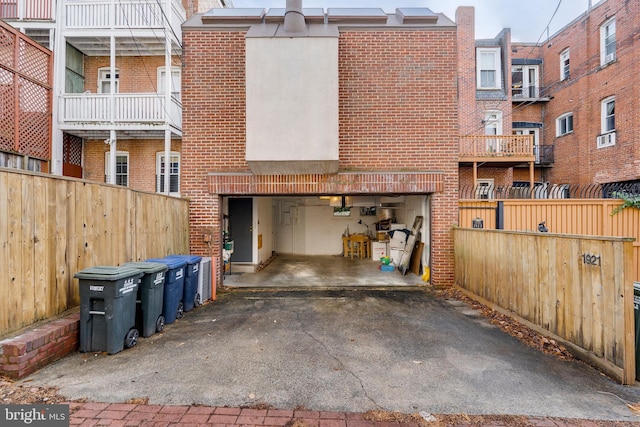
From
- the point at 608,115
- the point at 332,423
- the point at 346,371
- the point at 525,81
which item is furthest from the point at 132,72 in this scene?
the point at 608,115

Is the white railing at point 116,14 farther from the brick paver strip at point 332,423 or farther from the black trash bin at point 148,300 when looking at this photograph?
the brick paver strip at point 332,423

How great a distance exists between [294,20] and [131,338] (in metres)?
6.88

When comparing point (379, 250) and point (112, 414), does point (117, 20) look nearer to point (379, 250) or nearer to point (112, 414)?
point (379, 250)

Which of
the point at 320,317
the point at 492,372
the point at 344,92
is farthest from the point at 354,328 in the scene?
the point at 344,92

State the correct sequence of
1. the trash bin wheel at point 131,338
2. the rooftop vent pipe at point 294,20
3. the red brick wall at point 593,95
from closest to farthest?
the trash bin wheel at point 131,338
the rooftop vent pipe at point 294,20
the red brick wall at point 593,95

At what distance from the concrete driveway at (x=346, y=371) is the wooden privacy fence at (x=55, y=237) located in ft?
2.93

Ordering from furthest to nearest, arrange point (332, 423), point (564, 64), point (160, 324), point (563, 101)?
1. point (564, 64)
2. point (563, 101)
3. point (160, 324)
4. point (332, 423)

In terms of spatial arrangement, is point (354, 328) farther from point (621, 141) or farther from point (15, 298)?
point (621, 141)

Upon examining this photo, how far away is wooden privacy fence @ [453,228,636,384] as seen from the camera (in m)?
3.17

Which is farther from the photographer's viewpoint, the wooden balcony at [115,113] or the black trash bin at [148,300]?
the wooden balcony at [115,113]

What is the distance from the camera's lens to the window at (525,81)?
1734 centimetres

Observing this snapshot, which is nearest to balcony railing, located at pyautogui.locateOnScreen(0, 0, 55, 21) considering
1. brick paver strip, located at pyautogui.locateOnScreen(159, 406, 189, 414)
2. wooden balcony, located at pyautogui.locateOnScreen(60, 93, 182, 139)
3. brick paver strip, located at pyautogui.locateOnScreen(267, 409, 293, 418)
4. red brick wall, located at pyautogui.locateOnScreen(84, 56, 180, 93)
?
red brick wall, located at pyautogui.locateOnScreen(84, 56, 180, 93)

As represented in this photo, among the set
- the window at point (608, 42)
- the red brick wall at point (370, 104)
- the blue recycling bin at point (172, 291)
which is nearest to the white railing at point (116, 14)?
the red brick wall at point (370, 104)

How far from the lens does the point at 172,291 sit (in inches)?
193
